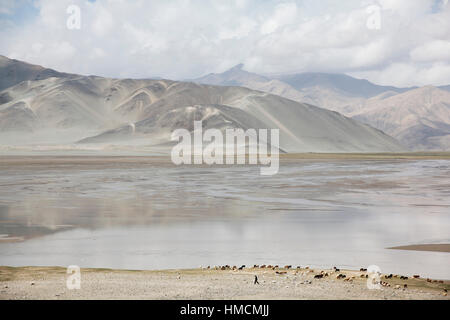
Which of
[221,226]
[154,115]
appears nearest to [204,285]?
[221,226]

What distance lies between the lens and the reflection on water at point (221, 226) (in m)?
13.6

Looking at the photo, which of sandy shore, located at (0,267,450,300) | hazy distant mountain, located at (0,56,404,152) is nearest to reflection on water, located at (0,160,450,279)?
sandy shore, located at (0,267,450,300)

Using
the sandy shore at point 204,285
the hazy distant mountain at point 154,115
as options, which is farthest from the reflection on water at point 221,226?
the hazy distant mountain at point 154,115

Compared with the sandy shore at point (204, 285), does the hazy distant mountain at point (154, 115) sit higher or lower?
higher

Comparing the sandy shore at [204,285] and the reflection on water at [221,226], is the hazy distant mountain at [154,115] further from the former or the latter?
the sandy shore at [204,285]

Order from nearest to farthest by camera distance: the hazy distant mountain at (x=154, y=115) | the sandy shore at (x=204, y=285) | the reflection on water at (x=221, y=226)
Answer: the sandy shore at (x=204, y=285), the reflection on water at (x=221, y=226), the hazy distant mountain at (x=154, y=115)

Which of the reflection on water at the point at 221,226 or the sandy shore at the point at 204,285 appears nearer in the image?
the sandy shore at the point at 204,285

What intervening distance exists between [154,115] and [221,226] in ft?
468

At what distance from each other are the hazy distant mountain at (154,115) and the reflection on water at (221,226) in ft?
348

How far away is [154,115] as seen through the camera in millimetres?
159875

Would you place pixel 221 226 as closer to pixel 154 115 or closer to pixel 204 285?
pixel 204 285

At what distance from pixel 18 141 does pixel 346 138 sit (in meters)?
88.3

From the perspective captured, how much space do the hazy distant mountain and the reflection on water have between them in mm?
106035
